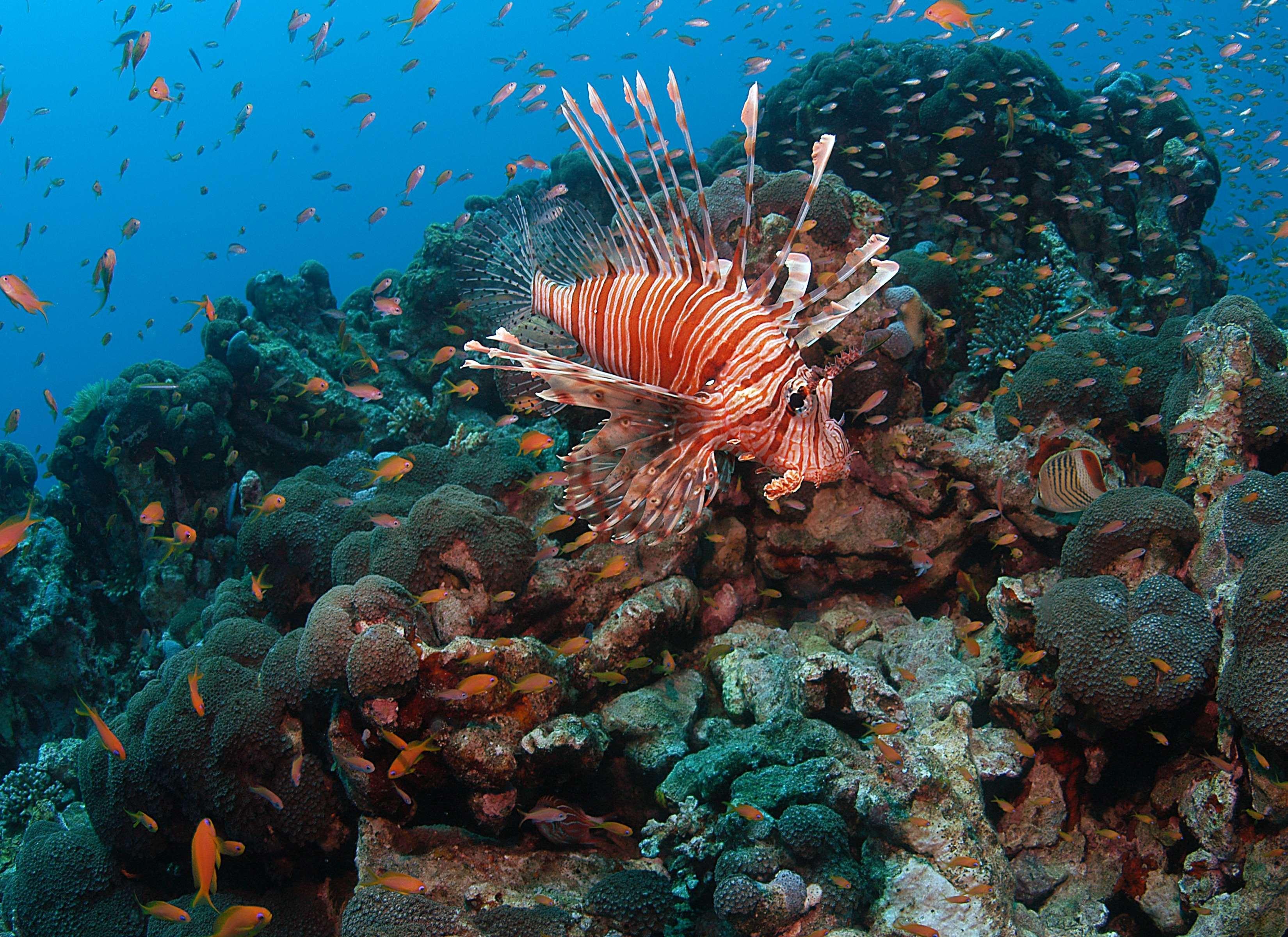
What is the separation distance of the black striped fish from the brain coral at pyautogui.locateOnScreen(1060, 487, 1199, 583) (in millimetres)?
233

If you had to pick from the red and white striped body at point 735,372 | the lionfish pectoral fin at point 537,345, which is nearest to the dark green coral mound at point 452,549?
the lionfish pectoral fin at point 537,345

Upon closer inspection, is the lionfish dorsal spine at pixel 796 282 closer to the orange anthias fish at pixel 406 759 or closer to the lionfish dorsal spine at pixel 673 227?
the lionfish dorsal spine at pixel 673 227

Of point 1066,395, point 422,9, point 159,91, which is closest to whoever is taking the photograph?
point 1066,395

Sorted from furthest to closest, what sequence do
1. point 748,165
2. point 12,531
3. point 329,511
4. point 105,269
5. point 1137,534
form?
1. point 105,269
2. point 329,511
3. point 1137,534
4. point 12,531
5. point 748,165

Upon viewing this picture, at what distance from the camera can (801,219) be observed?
2.19 metres

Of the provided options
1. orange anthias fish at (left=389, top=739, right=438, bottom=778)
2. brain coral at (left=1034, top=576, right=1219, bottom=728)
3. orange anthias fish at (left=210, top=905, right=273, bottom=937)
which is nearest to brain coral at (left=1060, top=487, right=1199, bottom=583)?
brain coral at (left=1034, top=576, right=1219, bottom=728)

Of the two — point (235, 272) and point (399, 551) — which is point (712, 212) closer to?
point (399, 551)

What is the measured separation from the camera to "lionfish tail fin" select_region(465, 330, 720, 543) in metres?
2.03

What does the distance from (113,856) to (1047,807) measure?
5.71 m

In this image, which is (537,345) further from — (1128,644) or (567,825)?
(1128,644)

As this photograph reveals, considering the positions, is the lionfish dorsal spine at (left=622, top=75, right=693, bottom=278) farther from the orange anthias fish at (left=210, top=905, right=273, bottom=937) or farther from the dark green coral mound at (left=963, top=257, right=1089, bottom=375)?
the dark green coral mound at (left=963, top=257, right=1089, bottom=375)

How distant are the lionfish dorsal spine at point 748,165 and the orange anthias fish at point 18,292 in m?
5.84

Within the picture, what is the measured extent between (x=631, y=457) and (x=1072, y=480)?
132 inches

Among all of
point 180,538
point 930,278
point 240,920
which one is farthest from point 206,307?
point 930,278
